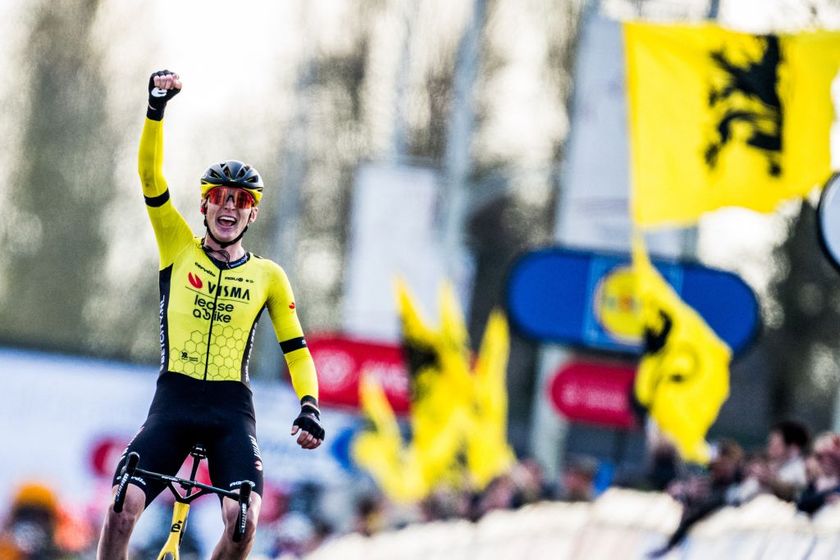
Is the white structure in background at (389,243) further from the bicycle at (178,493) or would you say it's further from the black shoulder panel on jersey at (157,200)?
the bicycle at (178,493)

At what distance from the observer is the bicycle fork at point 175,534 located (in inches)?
387

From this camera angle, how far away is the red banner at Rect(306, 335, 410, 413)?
26.3m

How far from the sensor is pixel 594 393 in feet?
68.9

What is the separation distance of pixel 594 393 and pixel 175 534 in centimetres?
1150

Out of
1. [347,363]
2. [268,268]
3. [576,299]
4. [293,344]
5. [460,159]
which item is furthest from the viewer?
[460,159]

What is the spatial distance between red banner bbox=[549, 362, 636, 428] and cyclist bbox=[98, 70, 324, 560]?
10.6 meters

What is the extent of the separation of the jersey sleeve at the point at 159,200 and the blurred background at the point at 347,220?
647 cm

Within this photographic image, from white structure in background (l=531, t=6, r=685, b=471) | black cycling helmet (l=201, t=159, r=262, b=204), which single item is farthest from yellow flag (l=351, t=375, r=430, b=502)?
black cycling helmet (l=201, t=159, r=262, b=204)

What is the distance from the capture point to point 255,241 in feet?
197

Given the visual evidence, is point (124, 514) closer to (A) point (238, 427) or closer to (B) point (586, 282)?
(A) point (238, 427)

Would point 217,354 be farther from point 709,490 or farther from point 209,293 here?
point 709,490

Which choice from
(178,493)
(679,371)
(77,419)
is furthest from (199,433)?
(77,419)

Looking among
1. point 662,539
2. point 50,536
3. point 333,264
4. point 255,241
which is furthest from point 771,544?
point 255,241

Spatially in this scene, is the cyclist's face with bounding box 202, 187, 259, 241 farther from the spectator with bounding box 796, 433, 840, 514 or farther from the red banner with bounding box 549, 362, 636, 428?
the red banner with bounding box 549, 362, 636, 428
